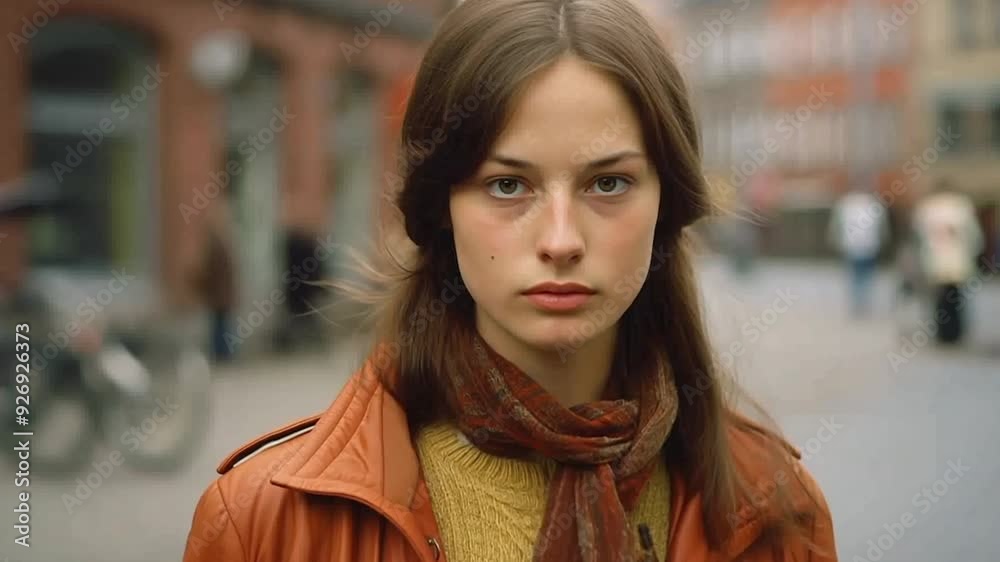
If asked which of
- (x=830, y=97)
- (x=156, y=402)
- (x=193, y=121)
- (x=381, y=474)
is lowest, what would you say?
(x=156, y=402)

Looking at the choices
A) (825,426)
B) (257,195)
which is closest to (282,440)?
(825,426)

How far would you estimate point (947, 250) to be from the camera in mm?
10742

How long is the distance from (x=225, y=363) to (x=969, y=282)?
26.5ft

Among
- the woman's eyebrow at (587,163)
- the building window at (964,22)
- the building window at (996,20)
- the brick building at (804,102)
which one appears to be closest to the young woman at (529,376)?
the woman's eyebrow at (587,163)

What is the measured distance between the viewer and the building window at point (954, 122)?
1174 inches

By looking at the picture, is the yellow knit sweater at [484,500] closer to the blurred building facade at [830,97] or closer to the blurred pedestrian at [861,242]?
the blurred pedestrian at [861,242]

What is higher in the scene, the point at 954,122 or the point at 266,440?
the point at 954,122

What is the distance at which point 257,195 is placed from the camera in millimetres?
14305

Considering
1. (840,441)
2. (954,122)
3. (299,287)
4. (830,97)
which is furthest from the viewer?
(830,97)

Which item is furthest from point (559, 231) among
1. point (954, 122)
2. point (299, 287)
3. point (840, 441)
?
point (954, 122)

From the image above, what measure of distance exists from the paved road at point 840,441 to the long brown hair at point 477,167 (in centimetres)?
27

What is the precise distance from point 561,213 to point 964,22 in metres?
32.1

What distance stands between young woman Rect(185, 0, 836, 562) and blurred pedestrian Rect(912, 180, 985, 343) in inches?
387

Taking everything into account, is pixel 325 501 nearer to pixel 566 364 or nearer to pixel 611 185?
pixel 566 364
